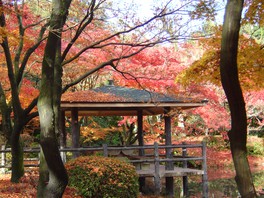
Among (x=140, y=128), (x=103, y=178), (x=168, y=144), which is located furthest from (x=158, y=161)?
(x=103, y=178)

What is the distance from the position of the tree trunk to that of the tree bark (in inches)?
122

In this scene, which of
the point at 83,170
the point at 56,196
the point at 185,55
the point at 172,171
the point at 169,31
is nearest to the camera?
the point at 56,196

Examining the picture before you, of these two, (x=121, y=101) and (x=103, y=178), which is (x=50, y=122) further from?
(x=121, y=101)

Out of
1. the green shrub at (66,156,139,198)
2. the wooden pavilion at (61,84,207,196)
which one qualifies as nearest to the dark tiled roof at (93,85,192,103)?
the wooden pavilion at (61,84,207,196)

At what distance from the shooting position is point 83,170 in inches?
313

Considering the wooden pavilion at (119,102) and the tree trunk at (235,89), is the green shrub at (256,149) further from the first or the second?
the tree trunk at (235,89)

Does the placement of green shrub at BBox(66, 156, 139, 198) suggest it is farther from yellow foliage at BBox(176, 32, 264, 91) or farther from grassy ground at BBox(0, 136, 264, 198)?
yellow foliage at BBox(176, 32, 264, 91)

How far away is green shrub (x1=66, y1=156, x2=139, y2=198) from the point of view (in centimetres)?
776

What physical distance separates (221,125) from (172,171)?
8.12 metres

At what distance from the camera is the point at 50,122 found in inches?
240

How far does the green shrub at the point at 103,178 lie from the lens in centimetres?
776

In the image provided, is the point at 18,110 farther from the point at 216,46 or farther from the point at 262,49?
the point at 262,49

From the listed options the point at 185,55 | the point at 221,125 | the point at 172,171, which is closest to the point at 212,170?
the point at 221,125

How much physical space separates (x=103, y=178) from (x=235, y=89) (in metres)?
4.46
